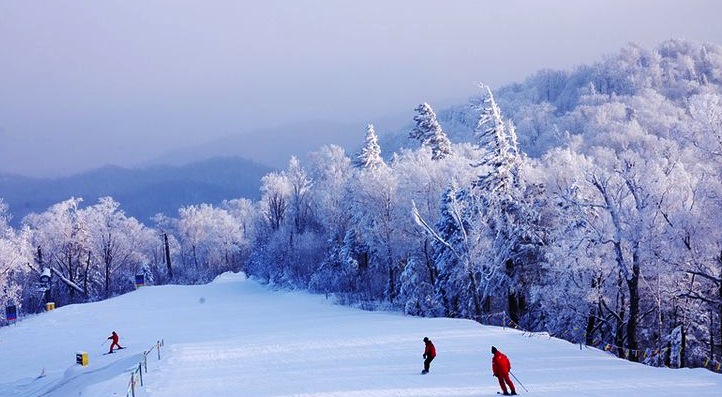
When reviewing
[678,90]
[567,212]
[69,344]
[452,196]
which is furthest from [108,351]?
[678,90]

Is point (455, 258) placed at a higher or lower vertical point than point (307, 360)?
higher

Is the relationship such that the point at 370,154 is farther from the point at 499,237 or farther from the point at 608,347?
the point at 608,347

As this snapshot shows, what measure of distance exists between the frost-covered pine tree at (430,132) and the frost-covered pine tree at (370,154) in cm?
418

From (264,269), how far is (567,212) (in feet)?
147

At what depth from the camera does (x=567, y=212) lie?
33625 millimetres

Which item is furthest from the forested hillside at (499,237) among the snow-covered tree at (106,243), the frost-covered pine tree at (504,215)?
the snow-covered tree at (106,243)

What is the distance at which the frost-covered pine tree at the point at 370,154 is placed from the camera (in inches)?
2359

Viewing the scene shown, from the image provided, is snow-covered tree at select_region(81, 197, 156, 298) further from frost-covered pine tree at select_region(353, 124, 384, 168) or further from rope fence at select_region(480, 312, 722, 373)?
rope fence at select_region(480, 312, 722, 373)

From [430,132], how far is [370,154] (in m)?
6.77

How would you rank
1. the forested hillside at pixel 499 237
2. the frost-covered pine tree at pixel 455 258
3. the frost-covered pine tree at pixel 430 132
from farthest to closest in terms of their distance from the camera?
the frost-covered pine tree at pixel 430 132 < the frost-covered pine tree at pixel 455 258 < the forested hillside at pixel 499 237

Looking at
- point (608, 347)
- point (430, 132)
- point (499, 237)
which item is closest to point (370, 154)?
point (430, 132)

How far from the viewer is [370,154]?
6028 cm

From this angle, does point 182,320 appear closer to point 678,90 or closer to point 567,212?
point 567,212

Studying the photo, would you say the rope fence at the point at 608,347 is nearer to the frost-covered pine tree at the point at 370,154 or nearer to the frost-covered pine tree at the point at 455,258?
the frost-covered pine tree at the point at 455,258
